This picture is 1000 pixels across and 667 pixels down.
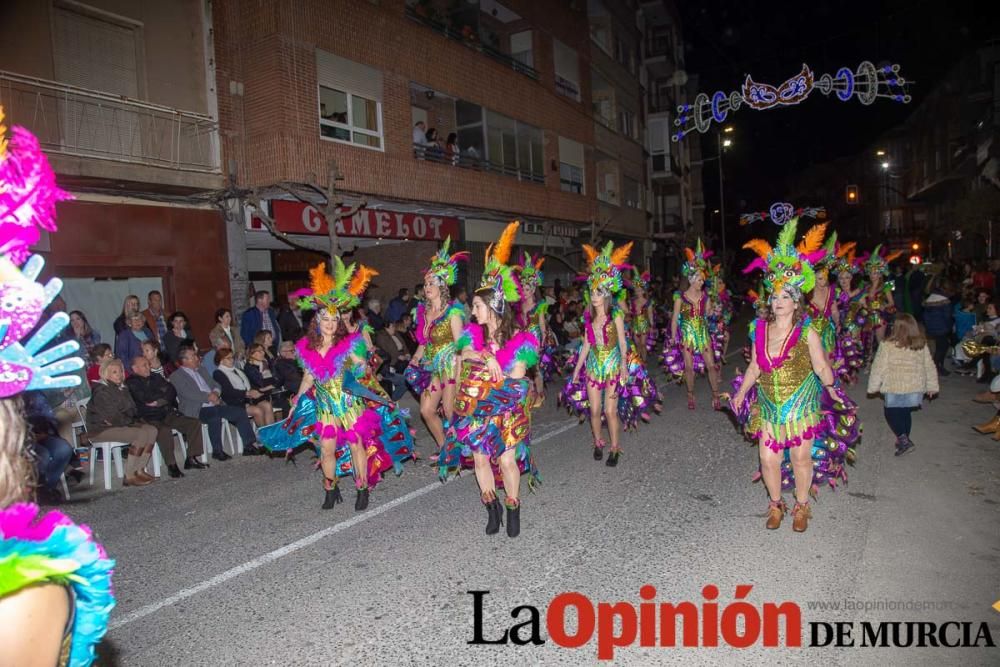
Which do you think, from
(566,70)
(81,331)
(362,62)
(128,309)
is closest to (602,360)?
(128,309)

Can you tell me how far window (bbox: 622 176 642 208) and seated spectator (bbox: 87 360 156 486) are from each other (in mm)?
26250

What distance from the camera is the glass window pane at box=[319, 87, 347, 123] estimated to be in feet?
48.6

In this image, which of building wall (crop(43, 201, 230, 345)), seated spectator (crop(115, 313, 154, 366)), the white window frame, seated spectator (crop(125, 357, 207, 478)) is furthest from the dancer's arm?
the white window frame

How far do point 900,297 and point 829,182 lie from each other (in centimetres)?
8020

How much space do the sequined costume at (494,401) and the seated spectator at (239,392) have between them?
4545mm

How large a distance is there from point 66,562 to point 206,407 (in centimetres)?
735

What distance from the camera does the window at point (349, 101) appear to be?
14.5 meters

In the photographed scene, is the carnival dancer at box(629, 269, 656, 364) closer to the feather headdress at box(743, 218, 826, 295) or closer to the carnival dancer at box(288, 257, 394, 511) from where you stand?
the feather headdress at box(743, 218, 826, 295)

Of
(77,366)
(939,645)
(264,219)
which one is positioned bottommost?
(939,645)

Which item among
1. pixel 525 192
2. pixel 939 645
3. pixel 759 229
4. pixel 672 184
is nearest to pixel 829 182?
pixel 759 229

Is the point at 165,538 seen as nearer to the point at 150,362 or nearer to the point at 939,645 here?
the point at 150,362

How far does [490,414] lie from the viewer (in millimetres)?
5125

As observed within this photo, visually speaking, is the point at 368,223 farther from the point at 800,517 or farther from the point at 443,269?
the point at 800,517

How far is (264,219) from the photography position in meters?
12.1
